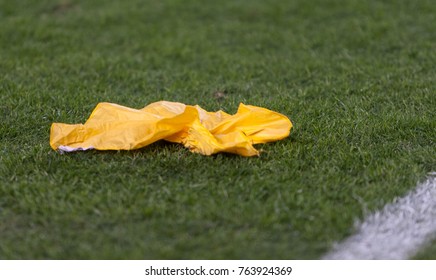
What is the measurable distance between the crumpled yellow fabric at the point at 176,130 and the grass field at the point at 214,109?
0.07 meters

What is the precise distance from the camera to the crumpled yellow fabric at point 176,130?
3.75m

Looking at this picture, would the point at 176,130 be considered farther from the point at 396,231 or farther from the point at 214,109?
the point at 396,231

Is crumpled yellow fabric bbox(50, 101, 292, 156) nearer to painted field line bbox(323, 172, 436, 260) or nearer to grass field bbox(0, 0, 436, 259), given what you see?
grass field bbox(0, 0, 436, 259)

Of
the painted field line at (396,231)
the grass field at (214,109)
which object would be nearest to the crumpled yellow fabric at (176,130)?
the grass field at (214,109)

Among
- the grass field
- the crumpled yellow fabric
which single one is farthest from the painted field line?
the crumpled yellow fabric

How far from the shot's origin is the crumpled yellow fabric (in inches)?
148

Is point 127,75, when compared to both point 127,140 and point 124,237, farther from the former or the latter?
point 124,237

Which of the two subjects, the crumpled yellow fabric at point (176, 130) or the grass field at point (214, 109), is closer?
the grass field at point (214, 109)

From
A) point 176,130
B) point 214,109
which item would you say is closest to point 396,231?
point 176,130

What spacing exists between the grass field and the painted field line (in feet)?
0.20

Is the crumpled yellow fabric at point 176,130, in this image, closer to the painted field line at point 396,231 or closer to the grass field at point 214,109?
the grass field at point 214,109

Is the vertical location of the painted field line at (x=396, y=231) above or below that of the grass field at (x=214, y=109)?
below
